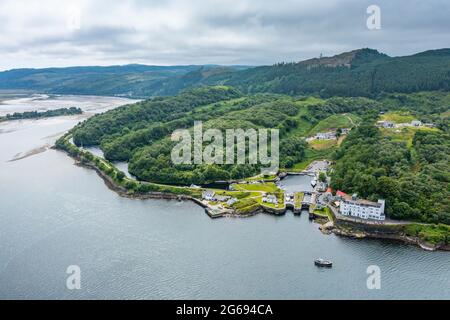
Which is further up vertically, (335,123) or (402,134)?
(335,123)

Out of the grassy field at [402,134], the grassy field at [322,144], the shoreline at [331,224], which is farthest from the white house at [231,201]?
the grassy field at [322,144]

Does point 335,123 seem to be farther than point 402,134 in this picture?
Yes

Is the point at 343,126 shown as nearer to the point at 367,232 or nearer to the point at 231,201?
the point at 231,201

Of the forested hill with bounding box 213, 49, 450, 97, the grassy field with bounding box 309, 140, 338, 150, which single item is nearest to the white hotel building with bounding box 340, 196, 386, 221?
the grassy field with bounding box 309, 140, 338, 150

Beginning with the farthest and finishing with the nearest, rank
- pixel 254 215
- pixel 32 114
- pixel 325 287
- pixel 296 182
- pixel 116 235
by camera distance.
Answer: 1. pixel 32 114
2. pixel 296 182
3. pixel 254 215
4. pixel 116 235
5. pixel 325 287

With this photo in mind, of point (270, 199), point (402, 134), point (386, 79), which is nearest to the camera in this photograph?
point (270, 199)

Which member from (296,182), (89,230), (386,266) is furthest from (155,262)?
(296,182)

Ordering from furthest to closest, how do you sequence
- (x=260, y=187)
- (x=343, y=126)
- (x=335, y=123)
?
(x=335, y=123), (x=343, y=126), (x=260, y=187)

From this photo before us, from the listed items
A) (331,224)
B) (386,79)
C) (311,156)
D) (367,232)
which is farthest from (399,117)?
(386,79)

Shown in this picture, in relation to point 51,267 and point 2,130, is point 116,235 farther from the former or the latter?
point 2,130
